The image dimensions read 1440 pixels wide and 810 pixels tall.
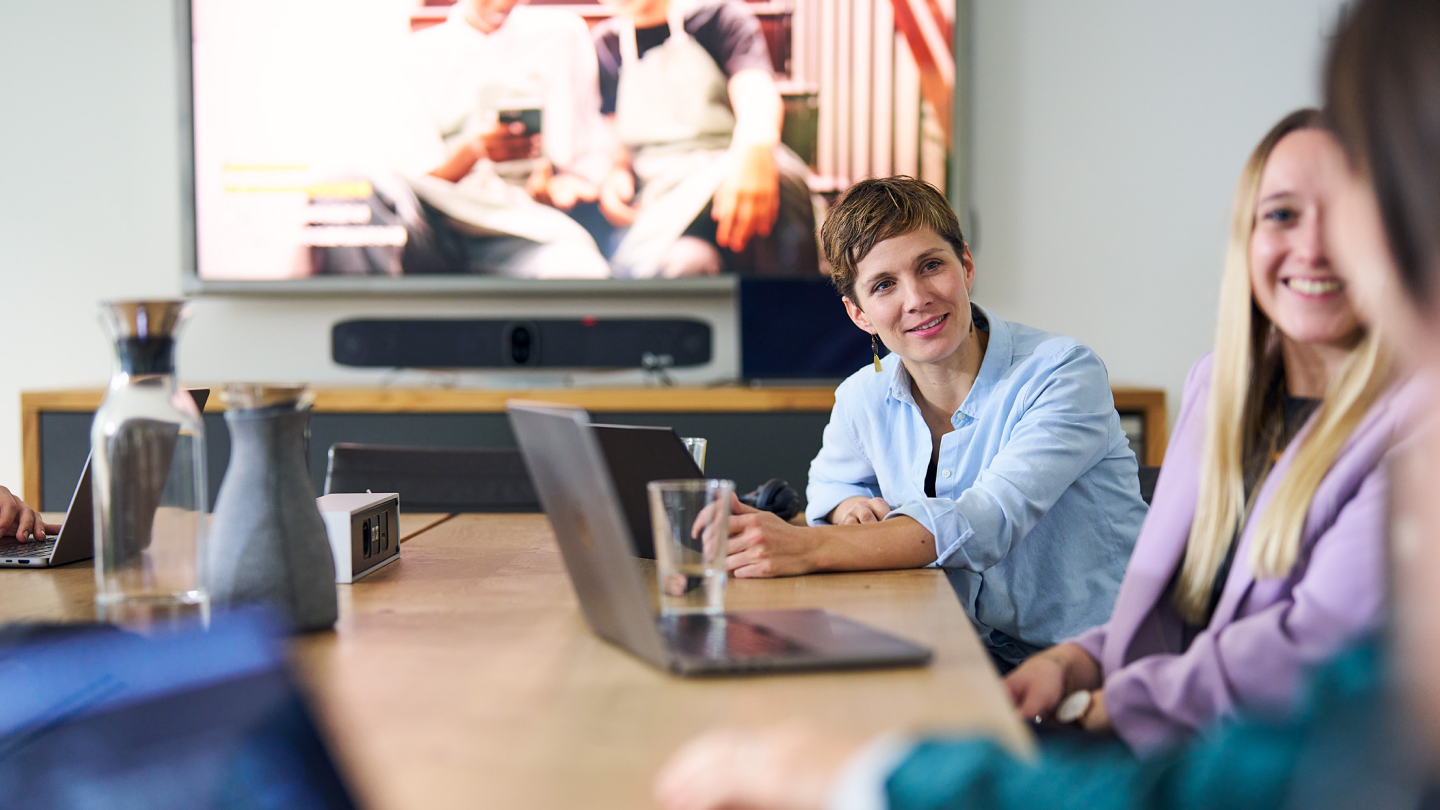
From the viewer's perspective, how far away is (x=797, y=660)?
2.77ft

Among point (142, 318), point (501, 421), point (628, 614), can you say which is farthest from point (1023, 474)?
point (501, 421)

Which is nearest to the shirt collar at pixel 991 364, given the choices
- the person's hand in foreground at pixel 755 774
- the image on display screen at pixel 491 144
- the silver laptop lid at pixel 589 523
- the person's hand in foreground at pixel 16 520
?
the silver laptop lid at pixel 589 523

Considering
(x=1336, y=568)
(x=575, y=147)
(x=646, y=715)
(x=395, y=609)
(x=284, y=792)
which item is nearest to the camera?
(x=284, y=792)

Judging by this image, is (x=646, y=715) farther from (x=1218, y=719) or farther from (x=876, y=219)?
(x=876, y=219)

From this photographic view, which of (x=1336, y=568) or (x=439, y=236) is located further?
Answer: (x=439, y=236)

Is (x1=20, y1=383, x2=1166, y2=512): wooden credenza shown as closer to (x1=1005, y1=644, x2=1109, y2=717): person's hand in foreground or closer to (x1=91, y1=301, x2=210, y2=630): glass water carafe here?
(x1=1005, y1=644, x2=1109, y2=717): person's hand in foreground

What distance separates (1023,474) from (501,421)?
5.89ft

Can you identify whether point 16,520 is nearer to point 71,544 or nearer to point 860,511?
point 71,544

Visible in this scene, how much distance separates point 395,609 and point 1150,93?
2892mm

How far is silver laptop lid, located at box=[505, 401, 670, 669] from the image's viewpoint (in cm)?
81

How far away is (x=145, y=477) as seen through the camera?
937 mm

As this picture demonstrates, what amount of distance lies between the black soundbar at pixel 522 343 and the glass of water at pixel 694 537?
230cm

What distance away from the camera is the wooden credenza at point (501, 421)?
2912mm

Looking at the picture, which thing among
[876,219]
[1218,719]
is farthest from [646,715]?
[876,219]
